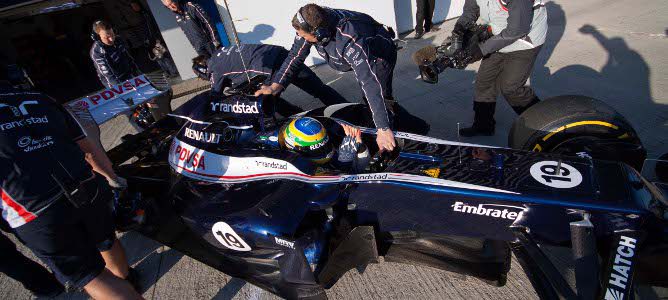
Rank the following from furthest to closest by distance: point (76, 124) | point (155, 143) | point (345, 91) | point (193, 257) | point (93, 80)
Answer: point (93, 80), point (345, 91), point (155, 143), point (193, 257), point (76, 124)

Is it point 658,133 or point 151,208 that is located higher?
point 151,208

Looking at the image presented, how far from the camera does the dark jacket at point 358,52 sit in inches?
99.2

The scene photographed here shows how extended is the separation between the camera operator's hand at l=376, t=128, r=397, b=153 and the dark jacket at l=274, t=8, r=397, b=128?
0.15 feet

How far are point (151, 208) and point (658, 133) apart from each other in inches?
169

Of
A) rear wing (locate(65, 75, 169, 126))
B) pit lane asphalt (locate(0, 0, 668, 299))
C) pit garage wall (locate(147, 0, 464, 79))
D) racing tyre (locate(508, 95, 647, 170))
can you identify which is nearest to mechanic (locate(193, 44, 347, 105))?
rear wing (locate(65, 75, 169, 126))

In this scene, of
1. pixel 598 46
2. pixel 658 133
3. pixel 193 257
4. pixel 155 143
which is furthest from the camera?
pixel 598 46

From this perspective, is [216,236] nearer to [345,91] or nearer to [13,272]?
[13,272]

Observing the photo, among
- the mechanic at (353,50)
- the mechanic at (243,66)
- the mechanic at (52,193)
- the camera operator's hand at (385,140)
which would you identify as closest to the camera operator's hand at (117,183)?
the mechanic at (52,193)

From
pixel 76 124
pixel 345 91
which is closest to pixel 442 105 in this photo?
pixel 345 91

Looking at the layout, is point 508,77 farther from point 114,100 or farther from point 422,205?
point 114,100

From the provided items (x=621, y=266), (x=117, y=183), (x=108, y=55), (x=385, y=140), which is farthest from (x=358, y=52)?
(x=108, y=55)

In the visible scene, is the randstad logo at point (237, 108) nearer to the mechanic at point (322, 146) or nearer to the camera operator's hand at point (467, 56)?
the mechanic at point (322, 146)

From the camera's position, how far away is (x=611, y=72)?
4.26m

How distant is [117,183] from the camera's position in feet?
9.36
